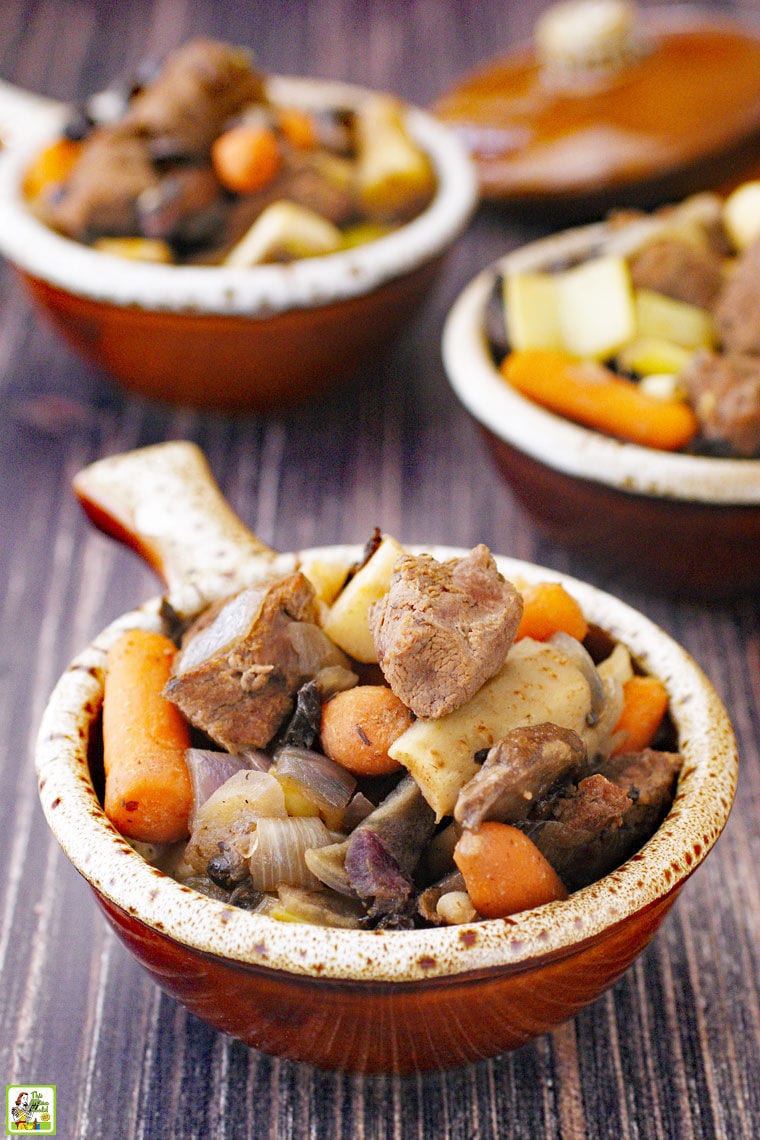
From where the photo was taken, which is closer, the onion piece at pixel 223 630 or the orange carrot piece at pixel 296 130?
the onion piece at pixel 223 630

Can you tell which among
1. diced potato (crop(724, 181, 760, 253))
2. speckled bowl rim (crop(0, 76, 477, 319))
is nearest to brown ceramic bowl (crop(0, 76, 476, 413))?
speckled bowl rim (crop(0, 76, 477, 319))

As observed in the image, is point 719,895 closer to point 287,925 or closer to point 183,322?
point 287,925

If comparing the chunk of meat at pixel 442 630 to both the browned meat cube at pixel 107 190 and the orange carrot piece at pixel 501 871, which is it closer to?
the orange carrot piece at pixel 501 871

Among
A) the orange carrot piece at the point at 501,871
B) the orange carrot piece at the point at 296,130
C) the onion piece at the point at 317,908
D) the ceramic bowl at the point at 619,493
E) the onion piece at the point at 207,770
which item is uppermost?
the orange carrot piece at the point at 296,130

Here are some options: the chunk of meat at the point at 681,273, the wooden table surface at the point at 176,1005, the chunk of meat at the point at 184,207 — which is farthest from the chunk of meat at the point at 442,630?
the chunk of meat at the point at 184,207

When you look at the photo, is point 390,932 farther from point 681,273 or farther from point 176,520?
point 681,273

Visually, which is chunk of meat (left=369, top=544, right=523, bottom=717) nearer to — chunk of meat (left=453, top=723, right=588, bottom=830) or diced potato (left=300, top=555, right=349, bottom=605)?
chunk of meat (left=453, top=723, right=588, bottom=830)

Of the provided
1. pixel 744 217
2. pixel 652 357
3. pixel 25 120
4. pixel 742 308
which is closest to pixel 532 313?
pixel 652 357
